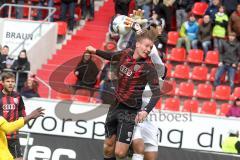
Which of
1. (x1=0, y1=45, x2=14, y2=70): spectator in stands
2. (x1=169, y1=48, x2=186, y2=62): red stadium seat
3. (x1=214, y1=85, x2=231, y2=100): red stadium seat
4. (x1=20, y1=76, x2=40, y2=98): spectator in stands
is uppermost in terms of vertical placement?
(x1=169, y1=48, x2=186, y2=62): red stadium seat

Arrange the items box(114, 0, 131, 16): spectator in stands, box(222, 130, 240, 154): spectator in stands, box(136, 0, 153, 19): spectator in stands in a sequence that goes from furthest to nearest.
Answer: box(136, 0, 153, 19): spectator in stands, box(114, 0, 131, 16): spectator in stands, box(222, 130, 240, 154): spectator in stands

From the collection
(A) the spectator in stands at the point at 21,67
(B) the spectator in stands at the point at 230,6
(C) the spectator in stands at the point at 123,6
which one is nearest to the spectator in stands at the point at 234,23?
(B) the spectator in stands at the point at 230,6

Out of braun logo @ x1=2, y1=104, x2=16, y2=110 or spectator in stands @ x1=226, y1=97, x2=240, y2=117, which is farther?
spectator in stands @ x1=226, y1=97, x2=240, y2=117

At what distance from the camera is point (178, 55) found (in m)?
20.3

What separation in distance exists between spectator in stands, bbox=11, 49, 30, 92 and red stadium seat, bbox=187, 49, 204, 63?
12.8 feet

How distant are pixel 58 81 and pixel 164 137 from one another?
2699mm

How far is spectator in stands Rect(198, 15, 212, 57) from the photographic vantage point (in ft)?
65.8

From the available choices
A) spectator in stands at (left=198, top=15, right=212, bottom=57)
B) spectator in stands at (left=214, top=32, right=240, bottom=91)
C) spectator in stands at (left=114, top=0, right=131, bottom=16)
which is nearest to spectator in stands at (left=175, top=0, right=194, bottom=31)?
spectator in stands at (left=198, top=15, right=212, bottom=57)

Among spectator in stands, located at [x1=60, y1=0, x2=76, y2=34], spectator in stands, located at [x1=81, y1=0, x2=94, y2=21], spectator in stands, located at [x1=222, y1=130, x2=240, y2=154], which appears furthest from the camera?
spectator in stands, located at [x1=81, y1=0, x2=94, y2=21]

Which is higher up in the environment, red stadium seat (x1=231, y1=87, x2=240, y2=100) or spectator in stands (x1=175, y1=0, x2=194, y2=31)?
spectator in stands (x1=175, y1=0, x2=194, y2=31)

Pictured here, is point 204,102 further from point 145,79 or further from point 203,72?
point 145,79

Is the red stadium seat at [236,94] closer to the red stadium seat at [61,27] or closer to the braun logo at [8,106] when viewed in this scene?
the red stadium seat at [61,27]

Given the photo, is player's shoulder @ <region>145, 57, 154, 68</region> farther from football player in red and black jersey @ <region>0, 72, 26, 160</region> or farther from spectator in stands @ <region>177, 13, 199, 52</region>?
spectator in stands @ <region>177, 13, 199, 52</region>

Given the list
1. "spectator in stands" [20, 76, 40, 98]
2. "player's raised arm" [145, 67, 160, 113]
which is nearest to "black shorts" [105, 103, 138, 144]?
"player's raised arm" [145, 67, 160, 113]
